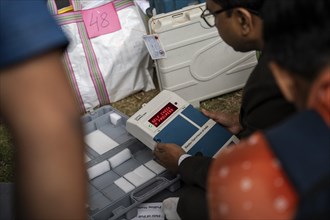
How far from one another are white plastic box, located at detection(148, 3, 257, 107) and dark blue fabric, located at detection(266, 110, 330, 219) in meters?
1.42

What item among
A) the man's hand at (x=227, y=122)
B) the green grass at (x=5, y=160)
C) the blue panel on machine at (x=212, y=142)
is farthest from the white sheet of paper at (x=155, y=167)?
the green grass at (x=5, y=160)

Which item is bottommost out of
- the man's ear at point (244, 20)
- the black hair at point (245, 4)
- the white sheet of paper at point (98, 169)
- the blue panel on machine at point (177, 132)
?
the white sheet of paper at point (98, 169)

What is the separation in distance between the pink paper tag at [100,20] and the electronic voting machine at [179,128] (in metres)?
0.68

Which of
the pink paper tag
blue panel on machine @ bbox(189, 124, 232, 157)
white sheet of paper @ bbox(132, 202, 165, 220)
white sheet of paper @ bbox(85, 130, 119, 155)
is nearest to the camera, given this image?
white sheet of paper @ bbox(132, 202, 165, 220)

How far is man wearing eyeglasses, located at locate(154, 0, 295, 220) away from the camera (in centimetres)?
113

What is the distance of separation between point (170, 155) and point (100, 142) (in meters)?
0.38

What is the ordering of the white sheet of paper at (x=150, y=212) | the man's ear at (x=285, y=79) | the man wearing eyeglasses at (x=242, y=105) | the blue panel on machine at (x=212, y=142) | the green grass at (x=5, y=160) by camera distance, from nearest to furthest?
the man's ear at (x=285, y=79)
the man wearing eyeglasses at (x=242, y=105)
the white sheet of paper at (x=150, y=212)
the blue panel on machine at (x=212, y=142)
the green grass at (x=5, y=160)

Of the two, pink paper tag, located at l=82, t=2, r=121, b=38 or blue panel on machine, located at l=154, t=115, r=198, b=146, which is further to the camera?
pink paper tag, located at l=82, t=2, r=121, b=38

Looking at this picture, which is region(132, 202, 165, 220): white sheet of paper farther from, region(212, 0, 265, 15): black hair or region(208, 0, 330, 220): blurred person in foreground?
region(208, 0, 330, 220): blurred person in foreground

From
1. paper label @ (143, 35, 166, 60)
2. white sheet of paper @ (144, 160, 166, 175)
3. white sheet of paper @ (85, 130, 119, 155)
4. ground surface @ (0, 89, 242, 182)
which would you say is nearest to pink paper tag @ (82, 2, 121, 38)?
paper label @ (143, 35, 166, 60)

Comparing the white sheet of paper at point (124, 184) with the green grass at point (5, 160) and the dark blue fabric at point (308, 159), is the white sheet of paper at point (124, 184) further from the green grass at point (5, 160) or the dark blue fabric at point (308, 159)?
the dark blue fabric at point (308, 159)

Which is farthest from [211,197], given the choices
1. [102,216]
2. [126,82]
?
[126,82]

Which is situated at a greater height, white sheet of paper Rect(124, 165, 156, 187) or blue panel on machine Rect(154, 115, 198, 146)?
blue panel on machine Rect(154, 115, 198, 146)

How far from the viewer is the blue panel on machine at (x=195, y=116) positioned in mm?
1628
